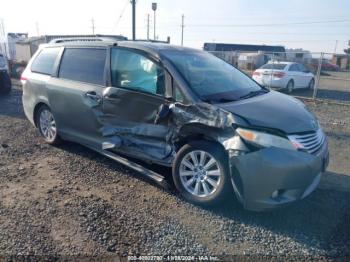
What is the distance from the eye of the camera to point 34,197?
12.9 ft

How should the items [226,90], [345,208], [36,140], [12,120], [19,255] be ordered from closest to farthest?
[19,255] < [345,208] < [226,90] < [36,140] < [12,120]

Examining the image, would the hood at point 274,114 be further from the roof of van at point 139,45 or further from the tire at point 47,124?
the tire at point 47,124

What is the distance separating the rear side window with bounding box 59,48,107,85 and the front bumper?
239 cm

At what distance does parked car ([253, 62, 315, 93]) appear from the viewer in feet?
46.6

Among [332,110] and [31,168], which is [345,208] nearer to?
[31,168]

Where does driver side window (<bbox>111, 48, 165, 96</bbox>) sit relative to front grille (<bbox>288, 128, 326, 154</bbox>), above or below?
above

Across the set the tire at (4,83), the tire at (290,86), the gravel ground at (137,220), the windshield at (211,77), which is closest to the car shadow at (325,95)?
the tire at (290,86)

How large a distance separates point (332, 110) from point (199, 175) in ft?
26.3

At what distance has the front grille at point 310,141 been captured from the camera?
11.0 ft

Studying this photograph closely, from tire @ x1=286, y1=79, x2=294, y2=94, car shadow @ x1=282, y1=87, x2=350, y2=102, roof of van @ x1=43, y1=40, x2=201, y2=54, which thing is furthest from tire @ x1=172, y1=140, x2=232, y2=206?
tire @ x1=286, y1=79, x2=294, y2=94

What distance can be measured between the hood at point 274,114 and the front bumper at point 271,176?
285 millimetres

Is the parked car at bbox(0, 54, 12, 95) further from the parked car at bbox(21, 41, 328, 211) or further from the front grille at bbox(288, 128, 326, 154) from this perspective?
the front grille at bbox(288, 128, 326, 154)

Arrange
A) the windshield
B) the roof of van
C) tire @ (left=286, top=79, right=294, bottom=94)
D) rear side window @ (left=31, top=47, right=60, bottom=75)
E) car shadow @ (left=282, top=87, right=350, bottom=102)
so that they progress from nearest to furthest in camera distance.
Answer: the windshield, the roof of van, rear side window @ (left=31, top=47, right=60, bottom=75), car shadow @ (left=282, top=87, right=350, bottom=102), tire @ (left=286, top=79, right=294, bottom=94)

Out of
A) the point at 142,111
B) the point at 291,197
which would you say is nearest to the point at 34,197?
the point at 142,111
